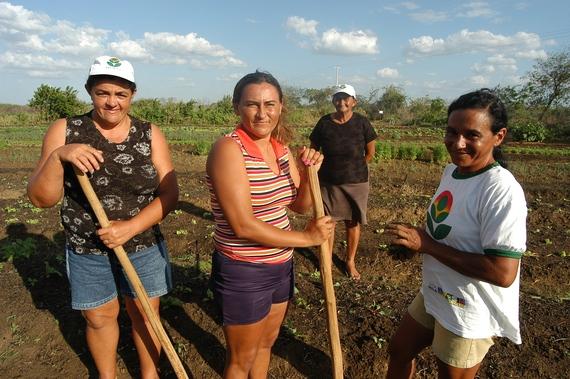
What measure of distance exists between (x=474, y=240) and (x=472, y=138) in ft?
1.49

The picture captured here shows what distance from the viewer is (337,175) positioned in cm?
468

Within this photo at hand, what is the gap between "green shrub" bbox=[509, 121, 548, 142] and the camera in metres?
19.6

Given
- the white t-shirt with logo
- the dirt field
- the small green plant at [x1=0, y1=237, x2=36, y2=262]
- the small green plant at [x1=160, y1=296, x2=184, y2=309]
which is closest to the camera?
the white t-shirt with logo

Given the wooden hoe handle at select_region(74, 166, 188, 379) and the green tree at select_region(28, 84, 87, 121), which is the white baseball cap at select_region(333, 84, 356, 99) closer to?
the wooden hoe handle at select_region(74, 166, 188, 379)

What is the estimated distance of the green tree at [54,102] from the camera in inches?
1230

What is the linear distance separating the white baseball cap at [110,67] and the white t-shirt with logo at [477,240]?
1.74m

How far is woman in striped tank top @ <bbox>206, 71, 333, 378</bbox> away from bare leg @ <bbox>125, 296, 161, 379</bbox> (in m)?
0.74

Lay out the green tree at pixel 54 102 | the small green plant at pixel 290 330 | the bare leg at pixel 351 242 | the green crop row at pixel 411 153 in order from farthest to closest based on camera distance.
A: 1. the green tree at pixel 54 102
2. the green crop row at pixel 411 153
3. the bare leg at pixel 351 242
4. the small green plant at pixel 290 330

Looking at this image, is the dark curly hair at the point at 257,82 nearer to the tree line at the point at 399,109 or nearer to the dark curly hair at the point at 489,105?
the dark curly hair at the point at 489,105

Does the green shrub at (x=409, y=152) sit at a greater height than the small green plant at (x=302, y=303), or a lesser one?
greater

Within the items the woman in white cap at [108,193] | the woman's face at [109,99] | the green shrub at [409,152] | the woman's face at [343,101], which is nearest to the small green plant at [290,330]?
the woman in white cap at [108,193]

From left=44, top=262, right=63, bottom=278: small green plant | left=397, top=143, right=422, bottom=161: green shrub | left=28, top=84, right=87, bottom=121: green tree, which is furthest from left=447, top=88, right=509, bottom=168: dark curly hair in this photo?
left=28, top=84, right=87, bottom=121: green tree

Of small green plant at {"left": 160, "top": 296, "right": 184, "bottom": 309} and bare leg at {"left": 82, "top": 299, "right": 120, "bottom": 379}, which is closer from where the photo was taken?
bare leg at {"left": 82, "top": 299, "right": 120, "bottom": 379}

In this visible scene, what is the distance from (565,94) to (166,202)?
3083cm
